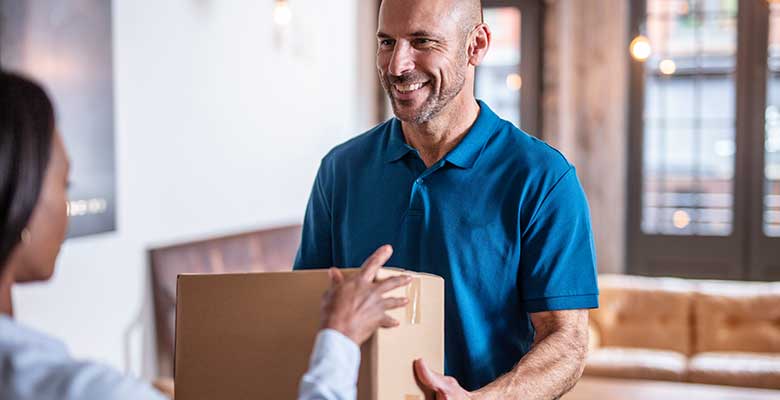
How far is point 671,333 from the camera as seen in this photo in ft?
17.0

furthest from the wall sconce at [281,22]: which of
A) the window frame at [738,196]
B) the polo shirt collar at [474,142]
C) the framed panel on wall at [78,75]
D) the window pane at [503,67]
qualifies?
the polo shirt collar at [474,142]

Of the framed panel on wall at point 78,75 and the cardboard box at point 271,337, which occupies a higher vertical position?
the framed panel on wall at point 78,75

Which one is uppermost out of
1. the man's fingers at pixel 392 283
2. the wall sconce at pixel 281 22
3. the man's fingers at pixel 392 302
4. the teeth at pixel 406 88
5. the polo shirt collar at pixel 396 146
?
the wall sconce at pixel 281 22

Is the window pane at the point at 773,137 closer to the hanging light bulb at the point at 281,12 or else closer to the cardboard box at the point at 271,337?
the hanging light bulb at the point at 281,12

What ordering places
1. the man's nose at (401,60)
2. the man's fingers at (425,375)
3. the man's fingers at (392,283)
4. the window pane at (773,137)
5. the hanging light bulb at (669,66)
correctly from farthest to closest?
the hanging light bulb at (669,66)
the window pane at (773,137)
the man's nose at (401,60)
the man's fingers at (425,375)
the man's fingers at (392,283)

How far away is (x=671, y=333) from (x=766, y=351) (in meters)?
0.52

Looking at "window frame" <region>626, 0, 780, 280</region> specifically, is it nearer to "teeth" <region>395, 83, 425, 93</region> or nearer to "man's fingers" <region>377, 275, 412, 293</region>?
"teeth" <region>395, 83, 425, 93</region>

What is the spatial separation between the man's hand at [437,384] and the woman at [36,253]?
0.70ft

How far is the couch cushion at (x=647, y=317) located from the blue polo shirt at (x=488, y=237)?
12.5 ft

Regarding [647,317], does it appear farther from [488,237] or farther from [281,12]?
[488,237]

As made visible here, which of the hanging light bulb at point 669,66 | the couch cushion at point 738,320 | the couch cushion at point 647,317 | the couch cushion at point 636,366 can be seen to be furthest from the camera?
the hanging light bulb at point 669,66

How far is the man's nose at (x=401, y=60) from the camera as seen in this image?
157cm

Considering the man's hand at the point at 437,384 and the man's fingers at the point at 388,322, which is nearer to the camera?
the man's fingers at the point at 388,322

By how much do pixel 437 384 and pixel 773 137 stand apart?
520cm
